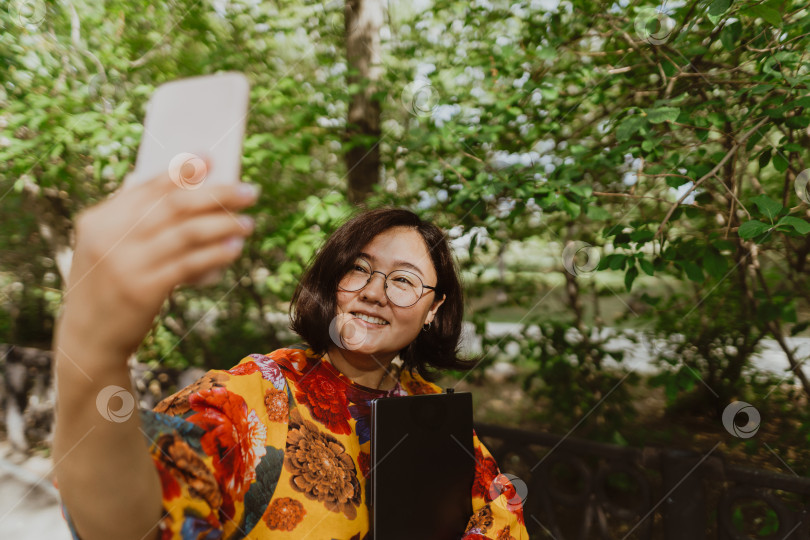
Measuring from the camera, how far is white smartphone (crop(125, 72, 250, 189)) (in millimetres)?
448

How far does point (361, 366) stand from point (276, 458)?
453 mm

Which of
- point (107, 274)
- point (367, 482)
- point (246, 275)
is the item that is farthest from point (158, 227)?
point (246, 275)

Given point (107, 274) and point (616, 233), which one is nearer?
point (107, 274)

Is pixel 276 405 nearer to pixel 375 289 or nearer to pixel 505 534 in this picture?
pixel 375 289

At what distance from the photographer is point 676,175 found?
5.82 feet

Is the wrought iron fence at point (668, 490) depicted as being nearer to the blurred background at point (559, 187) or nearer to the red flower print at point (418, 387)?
→ the blurred background at point (559, 187)

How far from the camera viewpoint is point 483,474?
1.57 m

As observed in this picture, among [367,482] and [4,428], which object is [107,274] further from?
[4,428]

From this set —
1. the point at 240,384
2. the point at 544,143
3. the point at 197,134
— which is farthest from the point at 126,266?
the point at 544,143

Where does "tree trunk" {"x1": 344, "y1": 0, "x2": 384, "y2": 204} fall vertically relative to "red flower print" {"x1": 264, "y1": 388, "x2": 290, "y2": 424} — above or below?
above

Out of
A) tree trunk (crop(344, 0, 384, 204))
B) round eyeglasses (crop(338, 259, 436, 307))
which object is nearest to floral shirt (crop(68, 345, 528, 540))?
round eyeglasses (crop(338, 259, 436, 307))

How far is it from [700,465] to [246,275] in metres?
3.70

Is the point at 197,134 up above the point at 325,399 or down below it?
above

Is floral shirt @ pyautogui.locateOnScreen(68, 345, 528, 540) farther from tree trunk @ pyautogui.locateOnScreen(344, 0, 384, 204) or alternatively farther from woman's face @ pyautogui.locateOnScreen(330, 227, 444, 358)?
tree trunk @ pyautogui.locateOnScreen(344, 0, 384, 204)
